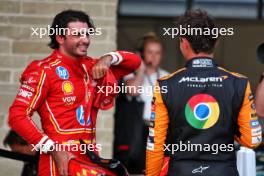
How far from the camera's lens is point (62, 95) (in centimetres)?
404

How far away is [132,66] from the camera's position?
14.5 ft

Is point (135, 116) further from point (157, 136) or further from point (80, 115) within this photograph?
point (157, 136)

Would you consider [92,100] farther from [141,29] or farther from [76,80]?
[141,29]

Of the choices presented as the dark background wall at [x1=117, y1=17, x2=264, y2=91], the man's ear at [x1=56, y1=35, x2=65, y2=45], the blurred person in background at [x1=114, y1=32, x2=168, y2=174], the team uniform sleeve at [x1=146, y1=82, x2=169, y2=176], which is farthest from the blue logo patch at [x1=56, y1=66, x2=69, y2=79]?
the dark background wall at [x1=117, y1=17, x2=264, y2=91]

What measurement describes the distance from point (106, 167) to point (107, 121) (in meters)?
2.24

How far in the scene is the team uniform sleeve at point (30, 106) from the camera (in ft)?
12.7

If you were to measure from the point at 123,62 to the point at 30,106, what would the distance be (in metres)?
0.76

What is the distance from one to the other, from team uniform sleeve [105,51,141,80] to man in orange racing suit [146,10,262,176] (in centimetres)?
78

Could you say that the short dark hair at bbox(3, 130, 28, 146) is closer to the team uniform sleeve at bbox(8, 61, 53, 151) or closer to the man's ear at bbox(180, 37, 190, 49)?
the team uniform sleeve at bbox(8, 61, 53, 151)

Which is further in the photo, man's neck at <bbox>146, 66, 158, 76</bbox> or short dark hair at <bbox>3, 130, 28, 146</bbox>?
man's neck at <bbox>146, 66, 158, 76</bbox>

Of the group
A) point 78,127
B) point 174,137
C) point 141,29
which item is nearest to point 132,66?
point 78,127

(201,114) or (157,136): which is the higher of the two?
(201,114)

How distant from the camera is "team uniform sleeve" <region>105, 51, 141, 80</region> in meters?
4.31

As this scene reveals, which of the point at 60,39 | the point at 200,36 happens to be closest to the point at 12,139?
the point at 60,39
